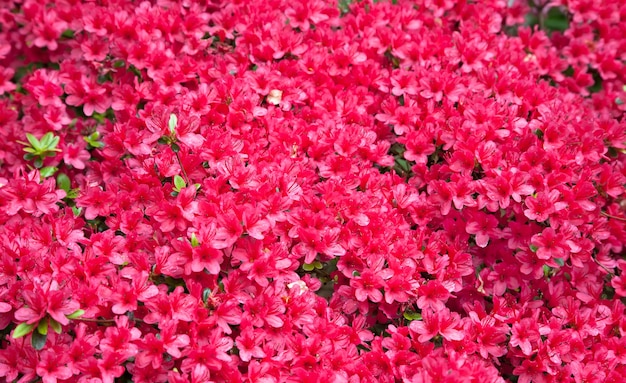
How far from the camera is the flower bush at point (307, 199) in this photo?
1893mm

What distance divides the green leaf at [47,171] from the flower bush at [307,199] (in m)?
0.05

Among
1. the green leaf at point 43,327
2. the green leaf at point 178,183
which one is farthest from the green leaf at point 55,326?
the green leaf at point 178,183

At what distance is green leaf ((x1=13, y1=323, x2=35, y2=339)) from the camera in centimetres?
176

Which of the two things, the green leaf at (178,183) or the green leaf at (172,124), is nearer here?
the green leaf at (178,183)

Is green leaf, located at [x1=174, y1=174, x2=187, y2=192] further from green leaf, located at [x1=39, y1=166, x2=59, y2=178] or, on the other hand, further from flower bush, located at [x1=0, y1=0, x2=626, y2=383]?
green leaf, located at [x1=39, y1=166, x2=59, y2=178]

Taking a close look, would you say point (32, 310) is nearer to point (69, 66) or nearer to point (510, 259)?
point (69, 66)

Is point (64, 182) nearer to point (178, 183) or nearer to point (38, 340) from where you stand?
point (178, 183)

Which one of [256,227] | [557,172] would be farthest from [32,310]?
[557,172]

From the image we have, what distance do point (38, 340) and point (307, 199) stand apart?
88 centimetres

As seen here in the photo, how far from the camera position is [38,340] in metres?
1.81

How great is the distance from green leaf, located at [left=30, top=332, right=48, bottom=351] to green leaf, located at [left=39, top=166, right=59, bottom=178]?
0.76 metres

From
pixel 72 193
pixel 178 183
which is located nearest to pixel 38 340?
pixel 178 183

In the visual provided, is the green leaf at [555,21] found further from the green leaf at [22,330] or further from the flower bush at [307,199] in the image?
the green leaf at [22,330]

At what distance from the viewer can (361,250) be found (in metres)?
2.08
